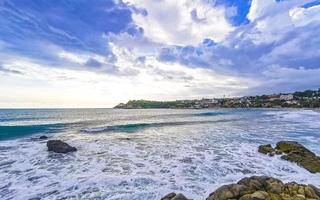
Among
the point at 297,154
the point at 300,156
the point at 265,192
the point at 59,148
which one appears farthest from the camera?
the point at 59,148

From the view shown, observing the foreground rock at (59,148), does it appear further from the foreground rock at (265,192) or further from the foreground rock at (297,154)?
the foreground rock at (297,154)

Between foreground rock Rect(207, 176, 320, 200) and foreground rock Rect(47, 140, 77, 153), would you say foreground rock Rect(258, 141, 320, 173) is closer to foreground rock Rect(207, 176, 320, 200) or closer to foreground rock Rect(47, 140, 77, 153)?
foreground rock Rect(207, 176, 320, 200)

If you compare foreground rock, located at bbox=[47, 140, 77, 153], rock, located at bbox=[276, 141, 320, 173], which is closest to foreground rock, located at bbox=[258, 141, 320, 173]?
rock, located at bbox=[276, 141, 320, 173]

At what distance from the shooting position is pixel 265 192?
686cm

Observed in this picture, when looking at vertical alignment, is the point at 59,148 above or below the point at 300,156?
Result: above

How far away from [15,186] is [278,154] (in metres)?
14.2

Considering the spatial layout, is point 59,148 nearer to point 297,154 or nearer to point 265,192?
point 265,192

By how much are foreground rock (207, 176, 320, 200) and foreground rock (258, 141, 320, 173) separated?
4.68 meters

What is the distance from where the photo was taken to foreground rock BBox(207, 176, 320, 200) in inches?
262

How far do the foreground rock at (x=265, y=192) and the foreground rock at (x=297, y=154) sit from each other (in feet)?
15.3

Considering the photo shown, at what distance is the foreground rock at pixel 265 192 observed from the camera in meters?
6.65

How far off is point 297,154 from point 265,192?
801cm

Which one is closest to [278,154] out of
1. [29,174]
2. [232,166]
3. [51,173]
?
[232,166]

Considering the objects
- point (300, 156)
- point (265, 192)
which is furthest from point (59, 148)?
point (300, 156)
